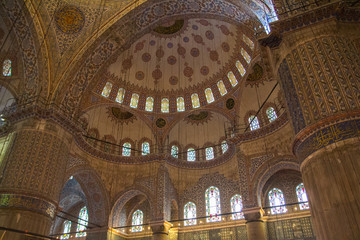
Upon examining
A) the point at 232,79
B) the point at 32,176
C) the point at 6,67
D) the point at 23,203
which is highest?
the point at 232,79

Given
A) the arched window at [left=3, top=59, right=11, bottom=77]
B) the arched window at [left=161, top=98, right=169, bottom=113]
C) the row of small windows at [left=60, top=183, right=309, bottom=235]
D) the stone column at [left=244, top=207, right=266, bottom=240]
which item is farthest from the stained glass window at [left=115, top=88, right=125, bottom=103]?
the stone column at [left=244, top=207, right=266, bottom=240]

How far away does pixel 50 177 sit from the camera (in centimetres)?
959

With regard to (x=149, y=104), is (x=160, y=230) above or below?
below

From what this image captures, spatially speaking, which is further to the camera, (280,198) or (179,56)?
(179,56)

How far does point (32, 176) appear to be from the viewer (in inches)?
360

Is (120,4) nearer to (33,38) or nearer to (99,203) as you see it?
(33,38)

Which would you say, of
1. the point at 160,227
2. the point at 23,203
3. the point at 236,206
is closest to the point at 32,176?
the point at 23,203

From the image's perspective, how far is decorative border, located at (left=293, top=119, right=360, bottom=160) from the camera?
16.3 ft

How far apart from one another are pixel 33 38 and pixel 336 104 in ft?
36.5

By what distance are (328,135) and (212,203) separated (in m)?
9.93

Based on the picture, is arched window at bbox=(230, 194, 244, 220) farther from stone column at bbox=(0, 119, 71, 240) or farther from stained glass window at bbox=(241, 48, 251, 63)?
stone column at bbox=(0, 119, 71, 240)

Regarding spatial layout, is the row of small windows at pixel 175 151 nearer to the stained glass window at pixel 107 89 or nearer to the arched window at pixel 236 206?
the arched window at pixel 236 206

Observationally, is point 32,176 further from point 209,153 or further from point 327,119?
point 209,153

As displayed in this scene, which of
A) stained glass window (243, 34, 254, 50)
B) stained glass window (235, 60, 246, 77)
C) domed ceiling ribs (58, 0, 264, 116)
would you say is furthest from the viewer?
stained glass window (235, 60, 246, 77)
